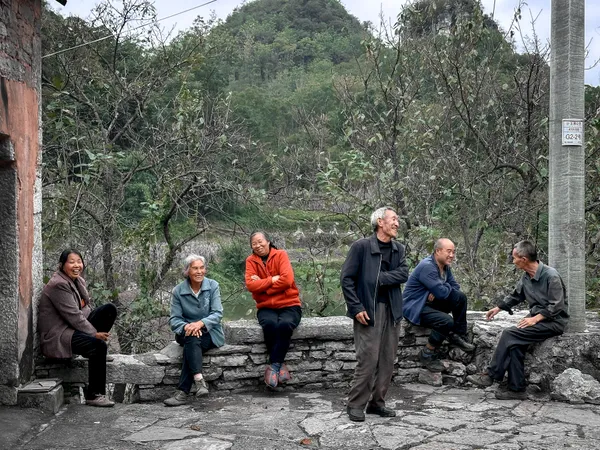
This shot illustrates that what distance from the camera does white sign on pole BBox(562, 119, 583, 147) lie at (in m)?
5.83

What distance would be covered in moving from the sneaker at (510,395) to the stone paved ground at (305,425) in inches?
3.0

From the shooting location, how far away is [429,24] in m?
11.1

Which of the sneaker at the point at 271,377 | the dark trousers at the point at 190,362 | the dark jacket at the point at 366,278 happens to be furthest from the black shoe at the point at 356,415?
the dark trousers at the point at 190,362

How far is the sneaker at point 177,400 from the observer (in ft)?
19.3

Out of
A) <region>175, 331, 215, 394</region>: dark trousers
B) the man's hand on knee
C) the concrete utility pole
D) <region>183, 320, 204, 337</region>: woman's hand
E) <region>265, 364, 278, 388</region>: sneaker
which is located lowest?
<region>265, 364, 278, 388</region>: sneaker

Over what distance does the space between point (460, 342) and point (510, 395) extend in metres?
0.74

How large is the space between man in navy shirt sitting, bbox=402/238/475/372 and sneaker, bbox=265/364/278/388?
1376mm

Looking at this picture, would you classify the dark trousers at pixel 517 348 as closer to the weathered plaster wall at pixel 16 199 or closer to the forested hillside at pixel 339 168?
the forested hillside at pixel 339 168

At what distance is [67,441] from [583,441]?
11.5 feet

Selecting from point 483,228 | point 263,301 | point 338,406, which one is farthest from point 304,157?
Result: point 338,406

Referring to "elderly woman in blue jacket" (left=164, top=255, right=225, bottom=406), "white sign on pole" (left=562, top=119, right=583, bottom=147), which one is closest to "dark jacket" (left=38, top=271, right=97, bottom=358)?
"elderly woman in blue jacket" (left=164, top=255, right=225, bottom=406)

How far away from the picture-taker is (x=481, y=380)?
20.8 ft

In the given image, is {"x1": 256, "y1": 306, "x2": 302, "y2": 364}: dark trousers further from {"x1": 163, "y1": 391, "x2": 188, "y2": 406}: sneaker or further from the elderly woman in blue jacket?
{"x1": 163, "y1": 391, "x2": 188, "y2": 406}: sneaker

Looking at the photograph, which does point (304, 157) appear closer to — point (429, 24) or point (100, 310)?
point (429, 24)
